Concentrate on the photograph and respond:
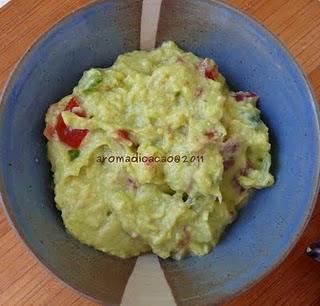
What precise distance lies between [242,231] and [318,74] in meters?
0.52

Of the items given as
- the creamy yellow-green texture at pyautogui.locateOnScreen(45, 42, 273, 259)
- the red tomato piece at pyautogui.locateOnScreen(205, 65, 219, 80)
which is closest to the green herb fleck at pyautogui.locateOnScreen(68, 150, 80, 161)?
the creamy yellow-green texture at pyautogui.locateOnScreen(45, 42, 273, 259)

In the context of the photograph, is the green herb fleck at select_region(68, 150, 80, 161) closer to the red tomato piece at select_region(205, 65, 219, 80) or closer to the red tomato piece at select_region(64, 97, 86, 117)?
the red tomato piece at select_region(64, 97, 86, 117)

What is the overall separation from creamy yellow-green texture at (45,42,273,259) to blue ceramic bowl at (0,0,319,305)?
0.13 ft

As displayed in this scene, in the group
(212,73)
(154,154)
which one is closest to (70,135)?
(154,154)

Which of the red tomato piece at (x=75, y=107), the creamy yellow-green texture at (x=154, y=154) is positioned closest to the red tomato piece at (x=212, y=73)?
the creamy yellow-green texture at (x=154, y=154)

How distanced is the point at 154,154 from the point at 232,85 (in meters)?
0.33

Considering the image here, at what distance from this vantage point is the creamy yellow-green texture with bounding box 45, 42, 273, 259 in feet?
4.19

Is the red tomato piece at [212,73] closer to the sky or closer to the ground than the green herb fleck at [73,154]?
closer to the ground

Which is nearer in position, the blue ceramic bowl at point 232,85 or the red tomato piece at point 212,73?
the blue ceramic bowl at point 232,85

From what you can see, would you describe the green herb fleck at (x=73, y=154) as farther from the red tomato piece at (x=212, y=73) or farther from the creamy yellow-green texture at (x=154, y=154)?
the red tomato piece at (x=212, y=73)

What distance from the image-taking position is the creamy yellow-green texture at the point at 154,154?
1276mm

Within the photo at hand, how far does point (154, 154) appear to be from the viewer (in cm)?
126

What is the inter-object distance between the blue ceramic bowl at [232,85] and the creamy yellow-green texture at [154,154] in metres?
0.04

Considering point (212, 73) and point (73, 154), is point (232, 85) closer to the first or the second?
point (212, 73)
